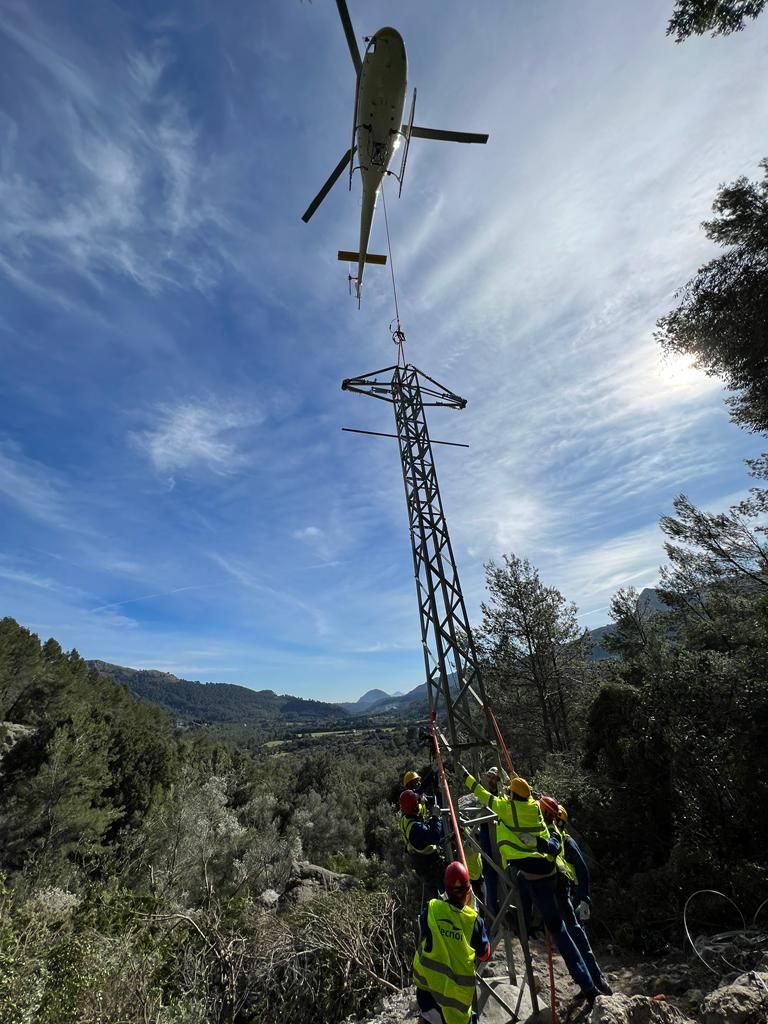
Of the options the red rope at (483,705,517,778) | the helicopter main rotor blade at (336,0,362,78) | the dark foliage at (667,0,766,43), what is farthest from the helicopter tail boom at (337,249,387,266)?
the red rope at (483,705,517,778)

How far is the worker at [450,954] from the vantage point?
357 centimetres

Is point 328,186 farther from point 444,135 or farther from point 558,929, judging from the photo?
point 558,929

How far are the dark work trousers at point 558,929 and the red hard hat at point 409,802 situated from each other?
151 cm

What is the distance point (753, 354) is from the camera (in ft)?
34.4

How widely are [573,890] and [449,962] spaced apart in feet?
9.18

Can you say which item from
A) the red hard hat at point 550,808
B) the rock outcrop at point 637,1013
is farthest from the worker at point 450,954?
the red hard hat at point 550,808

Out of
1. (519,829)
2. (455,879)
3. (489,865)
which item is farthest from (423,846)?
(455,879)

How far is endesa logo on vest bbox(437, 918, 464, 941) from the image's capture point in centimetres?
366

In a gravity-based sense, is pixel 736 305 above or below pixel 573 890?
above

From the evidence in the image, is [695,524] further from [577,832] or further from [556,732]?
[577,832]

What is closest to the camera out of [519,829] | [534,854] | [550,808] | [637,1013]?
[637,1013]

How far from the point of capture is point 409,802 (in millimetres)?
5930

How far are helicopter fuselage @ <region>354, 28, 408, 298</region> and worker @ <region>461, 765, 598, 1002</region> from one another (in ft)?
34.7

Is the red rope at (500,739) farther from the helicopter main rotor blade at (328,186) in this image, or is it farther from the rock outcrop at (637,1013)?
the helicopter main rotor blade at (328,186)
